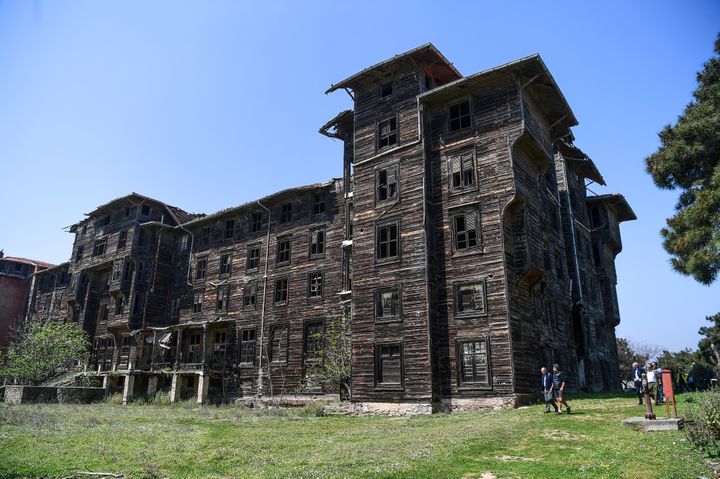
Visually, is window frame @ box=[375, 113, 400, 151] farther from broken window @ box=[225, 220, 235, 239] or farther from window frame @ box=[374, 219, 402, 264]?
broken window @ box=[225, 220, 235, 239]

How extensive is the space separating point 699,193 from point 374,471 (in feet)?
57.7

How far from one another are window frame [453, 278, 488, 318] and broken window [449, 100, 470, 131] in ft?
27.9

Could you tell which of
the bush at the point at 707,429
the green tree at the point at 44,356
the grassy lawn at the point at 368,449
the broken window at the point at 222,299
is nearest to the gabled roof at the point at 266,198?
the broken window at the point at 222,299

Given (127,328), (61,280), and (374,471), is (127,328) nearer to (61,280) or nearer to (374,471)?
(61,280)

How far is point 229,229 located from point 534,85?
2442cm

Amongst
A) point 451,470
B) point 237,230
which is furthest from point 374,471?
point 237,230

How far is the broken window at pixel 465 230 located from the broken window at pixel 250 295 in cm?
1654

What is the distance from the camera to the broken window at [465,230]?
2542 cm

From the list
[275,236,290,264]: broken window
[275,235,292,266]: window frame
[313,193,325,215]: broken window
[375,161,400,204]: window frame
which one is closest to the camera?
[375,161,400,204]: window frame

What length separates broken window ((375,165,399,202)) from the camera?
28.3m

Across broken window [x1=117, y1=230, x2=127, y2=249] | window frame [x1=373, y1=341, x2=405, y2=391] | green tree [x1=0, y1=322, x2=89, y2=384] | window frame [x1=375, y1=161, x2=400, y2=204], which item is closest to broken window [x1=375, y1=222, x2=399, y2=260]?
window frame [x1=375, y1=161, x2=400, y2=204]

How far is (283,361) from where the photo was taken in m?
32.9

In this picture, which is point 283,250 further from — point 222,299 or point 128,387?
point 128,387

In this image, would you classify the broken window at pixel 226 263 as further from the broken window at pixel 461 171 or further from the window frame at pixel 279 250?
the broken window at pixel 461 171
